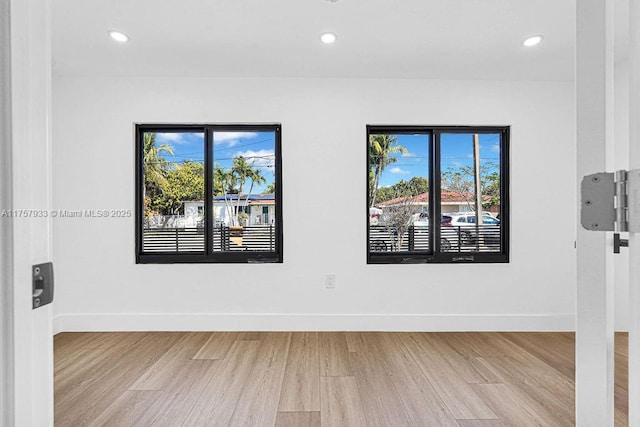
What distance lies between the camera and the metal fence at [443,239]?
141 inches

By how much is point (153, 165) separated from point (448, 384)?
10.2 ft

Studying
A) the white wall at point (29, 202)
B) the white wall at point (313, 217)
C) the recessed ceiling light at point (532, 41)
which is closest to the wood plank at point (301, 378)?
the white wall at point (313, 217)

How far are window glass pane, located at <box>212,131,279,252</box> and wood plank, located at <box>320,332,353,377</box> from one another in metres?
0.97

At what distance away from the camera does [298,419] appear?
1957 millimetres

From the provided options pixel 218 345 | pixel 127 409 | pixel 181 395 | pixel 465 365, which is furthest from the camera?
pixel 218 345

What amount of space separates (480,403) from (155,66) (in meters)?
3.51

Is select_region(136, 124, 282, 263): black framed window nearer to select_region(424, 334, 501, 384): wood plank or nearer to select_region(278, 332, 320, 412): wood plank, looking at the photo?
select_region(278, 332, 320, 412): wood plank

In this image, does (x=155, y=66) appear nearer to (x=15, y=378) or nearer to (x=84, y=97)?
(x=84, y=97)

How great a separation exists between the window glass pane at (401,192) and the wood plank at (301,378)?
1224 mm

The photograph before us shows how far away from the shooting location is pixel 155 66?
3213 mm

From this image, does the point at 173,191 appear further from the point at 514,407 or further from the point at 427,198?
the point at 514,407

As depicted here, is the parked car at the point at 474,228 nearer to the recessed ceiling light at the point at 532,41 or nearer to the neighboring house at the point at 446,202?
the neighboring house at the point at 446,202

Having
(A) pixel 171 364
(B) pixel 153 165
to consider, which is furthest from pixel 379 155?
(A) pixel 171 364

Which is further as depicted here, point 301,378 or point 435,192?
point 435,192
